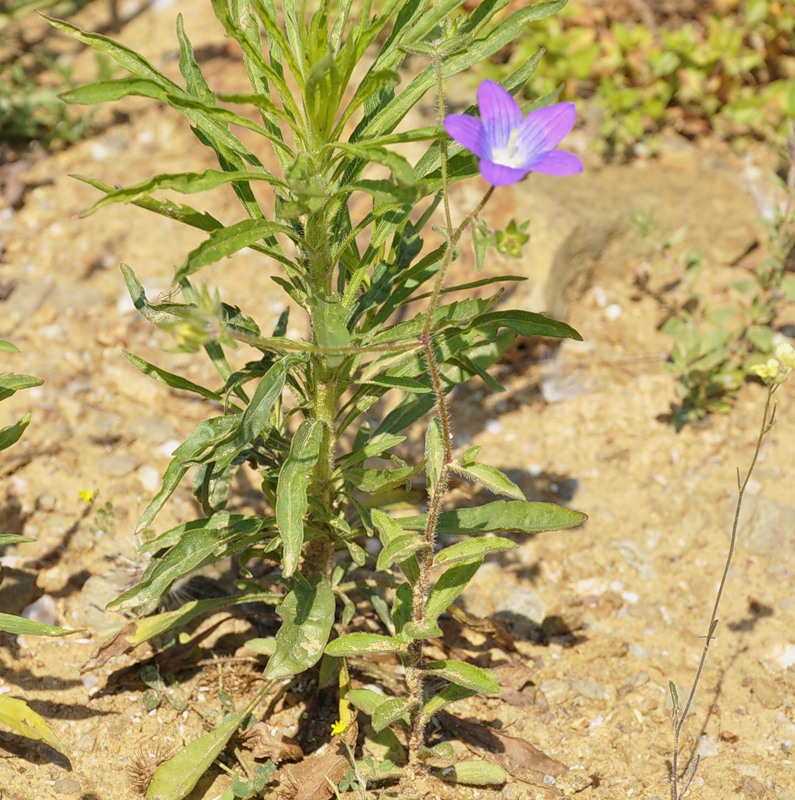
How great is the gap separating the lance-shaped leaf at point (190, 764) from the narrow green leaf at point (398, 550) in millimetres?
818

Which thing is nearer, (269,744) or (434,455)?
(434,455)

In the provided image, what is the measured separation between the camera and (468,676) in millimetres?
2441

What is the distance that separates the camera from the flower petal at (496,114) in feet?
6.90

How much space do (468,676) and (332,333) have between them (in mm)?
950

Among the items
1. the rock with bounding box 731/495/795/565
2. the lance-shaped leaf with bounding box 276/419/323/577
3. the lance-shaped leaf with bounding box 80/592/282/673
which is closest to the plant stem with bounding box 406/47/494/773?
the lance-shaped leaf with bounding box 276/419/323/577

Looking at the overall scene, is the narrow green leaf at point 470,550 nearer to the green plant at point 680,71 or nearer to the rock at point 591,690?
the rock at point 591,690

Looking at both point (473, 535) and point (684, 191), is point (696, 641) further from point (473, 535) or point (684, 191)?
point (684, 191)

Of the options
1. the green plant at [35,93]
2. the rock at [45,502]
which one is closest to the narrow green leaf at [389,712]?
the rock at [45,502]

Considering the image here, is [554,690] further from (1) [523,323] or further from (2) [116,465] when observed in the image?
(2) [116,465]

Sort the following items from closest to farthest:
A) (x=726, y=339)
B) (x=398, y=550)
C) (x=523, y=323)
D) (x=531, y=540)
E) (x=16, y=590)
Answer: (x=398, y=550) → (x=523, y=323) → (x=16, y=590) → (x=531, y=540) → (x=726, y=339)

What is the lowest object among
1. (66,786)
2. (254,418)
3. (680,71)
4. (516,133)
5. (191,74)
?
(66,786)

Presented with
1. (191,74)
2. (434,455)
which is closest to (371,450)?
(434,455)

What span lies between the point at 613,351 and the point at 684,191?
110 centimetres

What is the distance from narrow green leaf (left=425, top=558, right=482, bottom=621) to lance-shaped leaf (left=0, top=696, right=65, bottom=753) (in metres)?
1.05
